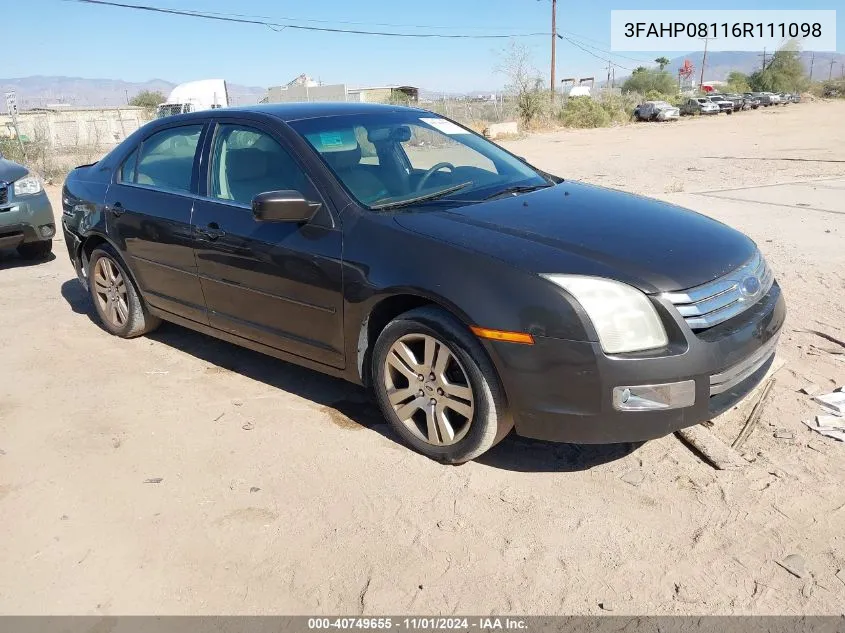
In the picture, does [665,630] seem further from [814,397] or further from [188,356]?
[188,356]

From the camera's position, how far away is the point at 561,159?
1866 centimetres

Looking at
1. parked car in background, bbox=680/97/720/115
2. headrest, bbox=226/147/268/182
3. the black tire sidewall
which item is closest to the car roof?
headrest, bbox=226/147/268/182

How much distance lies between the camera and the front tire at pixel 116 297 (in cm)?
509

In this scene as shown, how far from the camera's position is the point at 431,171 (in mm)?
3996

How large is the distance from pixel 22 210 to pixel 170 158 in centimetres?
382

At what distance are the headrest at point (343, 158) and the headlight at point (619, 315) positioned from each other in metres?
1.48

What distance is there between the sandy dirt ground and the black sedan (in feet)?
1.04

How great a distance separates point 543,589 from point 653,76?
9157cm

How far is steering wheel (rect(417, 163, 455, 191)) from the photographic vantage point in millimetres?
3832

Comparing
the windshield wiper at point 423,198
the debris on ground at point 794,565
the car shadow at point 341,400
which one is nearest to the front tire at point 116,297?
the car shadow at point 341,400

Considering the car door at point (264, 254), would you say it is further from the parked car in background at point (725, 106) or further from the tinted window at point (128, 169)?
the parked car in background at point (725, 106)

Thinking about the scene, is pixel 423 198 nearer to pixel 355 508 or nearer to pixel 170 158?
pixel 355 508

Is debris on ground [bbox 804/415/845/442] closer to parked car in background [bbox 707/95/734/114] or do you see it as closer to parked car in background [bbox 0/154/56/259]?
parked car in background [bbox 0/154/56/259]

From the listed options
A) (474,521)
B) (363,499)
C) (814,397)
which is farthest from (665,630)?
(814,397)
